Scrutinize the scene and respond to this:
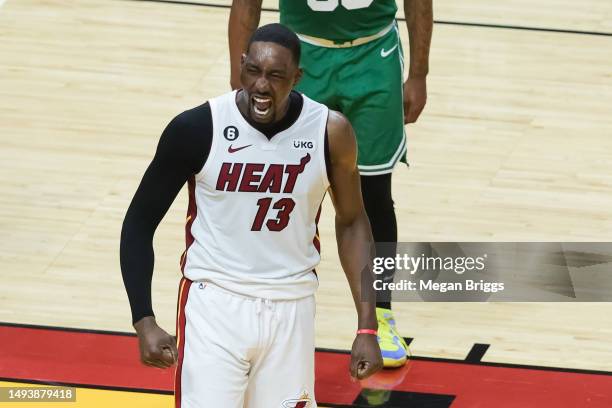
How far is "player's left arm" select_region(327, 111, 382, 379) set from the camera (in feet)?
15.1

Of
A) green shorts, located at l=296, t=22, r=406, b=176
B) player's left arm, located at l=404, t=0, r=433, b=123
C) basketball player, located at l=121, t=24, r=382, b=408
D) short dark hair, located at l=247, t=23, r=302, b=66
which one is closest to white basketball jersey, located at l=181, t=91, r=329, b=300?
basketball player, located at l=121, t=24, r=382, b=408

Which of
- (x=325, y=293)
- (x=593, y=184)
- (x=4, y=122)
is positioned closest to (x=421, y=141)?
(x=593, y=184)

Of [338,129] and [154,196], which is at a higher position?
[338,129]

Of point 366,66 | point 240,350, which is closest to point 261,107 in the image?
point 240,350

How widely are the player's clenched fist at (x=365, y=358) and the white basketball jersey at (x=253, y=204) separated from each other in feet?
0.81

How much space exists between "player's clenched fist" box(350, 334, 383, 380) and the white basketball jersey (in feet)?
0.81

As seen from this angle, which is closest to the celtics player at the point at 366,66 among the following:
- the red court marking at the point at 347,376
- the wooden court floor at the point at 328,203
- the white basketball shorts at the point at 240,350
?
the red court marking at the point at 347,376

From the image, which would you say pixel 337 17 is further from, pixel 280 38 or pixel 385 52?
pixel 280 38

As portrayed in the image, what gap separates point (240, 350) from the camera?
4.49m

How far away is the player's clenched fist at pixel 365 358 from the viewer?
4553 millimetres

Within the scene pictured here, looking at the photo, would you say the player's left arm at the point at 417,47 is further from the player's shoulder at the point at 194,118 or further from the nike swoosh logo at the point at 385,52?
the player's shoulder at the point at 194,118

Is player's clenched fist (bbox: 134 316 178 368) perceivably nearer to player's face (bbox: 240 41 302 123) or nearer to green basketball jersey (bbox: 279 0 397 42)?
player's face (bbox: 240 41 302 123)

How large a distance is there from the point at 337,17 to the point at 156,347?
6.81ft

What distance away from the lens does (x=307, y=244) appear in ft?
15.3
